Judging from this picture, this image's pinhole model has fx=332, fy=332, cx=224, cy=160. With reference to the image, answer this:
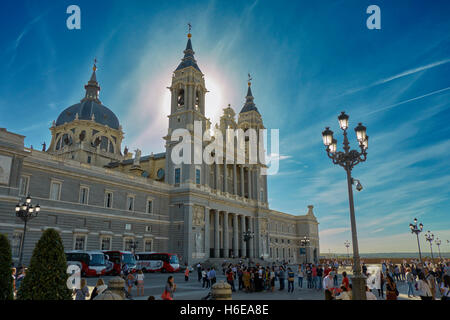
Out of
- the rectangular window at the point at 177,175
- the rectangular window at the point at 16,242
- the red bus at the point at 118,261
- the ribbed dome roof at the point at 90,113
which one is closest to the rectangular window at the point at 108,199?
the red bus at the point at 118,261

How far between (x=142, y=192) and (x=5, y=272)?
35.0 m

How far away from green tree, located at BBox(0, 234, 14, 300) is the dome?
211ft

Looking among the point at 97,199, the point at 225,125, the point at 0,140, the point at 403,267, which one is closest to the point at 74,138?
the point at 225,125

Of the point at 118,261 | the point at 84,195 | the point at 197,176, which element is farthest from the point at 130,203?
the point at 197,176

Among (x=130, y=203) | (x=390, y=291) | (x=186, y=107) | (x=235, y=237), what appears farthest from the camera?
(x=235, y=237)

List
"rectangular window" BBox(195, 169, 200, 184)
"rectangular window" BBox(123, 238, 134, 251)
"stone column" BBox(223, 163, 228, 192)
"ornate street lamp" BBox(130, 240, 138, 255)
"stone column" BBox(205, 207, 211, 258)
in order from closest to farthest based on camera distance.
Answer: "ornate street lamp" BBox(130, 240, 138, 255), "rectangular window" BBox(123, 238, 134, 251), "stone column" BBox(205, 207, 211, 258), "rectangular window" BBox(195, 169, 200, 184), "stone column" BBox(223, 163, 228, 192)

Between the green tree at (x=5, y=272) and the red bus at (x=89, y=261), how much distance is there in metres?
20.5

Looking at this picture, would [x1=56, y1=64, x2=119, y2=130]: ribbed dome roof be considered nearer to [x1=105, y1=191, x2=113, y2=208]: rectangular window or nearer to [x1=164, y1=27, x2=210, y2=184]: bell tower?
[x1=164, y1=27, x2=210, y2=184]: bell tower

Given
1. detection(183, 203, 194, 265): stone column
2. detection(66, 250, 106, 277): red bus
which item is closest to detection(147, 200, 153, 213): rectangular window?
detection(183, 203, 194, 265): stone column

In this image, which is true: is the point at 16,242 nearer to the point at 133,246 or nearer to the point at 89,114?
Answer: the point at 133,246

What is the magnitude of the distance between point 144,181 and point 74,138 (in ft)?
99.0

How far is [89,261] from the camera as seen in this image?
28.0 metres

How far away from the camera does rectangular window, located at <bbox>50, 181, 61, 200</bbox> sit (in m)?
32.5

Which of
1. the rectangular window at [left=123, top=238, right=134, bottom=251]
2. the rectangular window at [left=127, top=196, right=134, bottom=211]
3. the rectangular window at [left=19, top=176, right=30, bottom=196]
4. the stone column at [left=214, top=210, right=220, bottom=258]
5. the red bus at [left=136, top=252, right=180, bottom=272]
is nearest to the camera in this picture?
the rectangular window at [left=19, top=176, right=30, bottom=196]
